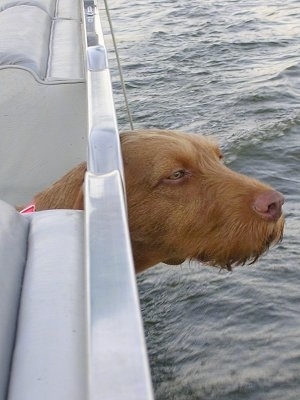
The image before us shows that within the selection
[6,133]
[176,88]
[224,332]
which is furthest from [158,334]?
[176,88]

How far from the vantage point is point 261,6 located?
38.8 ft

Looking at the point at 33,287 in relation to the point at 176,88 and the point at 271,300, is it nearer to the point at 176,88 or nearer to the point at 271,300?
the point at 271,300

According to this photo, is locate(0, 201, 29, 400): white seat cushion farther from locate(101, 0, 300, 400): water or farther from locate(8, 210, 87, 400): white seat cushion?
locate(101, 0, 300, 400): water

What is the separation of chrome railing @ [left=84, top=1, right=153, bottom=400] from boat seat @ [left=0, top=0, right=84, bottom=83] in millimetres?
2118

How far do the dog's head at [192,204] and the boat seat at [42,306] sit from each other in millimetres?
1357

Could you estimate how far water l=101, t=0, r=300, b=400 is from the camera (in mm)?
3891

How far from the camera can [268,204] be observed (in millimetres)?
2979

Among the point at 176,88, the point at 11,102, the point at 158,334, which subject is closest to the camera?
the point at 11,102

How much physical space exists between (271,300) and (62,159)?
1467 mm

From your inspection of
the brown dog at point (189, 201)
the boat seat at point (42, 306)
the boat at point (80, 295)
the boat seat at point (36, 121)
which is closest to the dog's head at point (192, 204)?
the brown dog at point (189, 201)

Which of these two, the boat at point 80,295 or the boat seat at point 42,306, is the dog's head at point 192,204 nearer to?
the boat at point 80,295

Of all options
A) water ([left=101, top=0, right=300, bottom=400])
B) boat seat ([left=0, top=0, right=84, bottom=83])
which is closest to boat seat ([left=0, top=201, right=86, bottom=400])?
water ([left=101, top=0, right=300, bottom=400])

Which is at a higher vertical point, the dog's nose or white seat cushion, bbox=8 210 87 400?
white seat cushion, bbox=8 210 87 400

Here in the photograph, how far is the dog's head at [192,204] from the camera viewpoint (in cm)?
305
